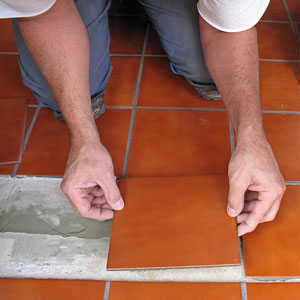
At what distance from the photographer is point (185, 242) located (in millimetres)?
893

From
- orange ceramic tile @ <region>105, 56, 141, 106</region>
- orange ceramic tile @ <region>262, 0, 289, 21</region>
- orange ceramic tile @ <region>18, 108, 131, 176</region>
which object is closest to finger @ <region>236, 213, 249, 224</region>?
orange ceramic tile @ <region>18, 108, 131, 176</region>

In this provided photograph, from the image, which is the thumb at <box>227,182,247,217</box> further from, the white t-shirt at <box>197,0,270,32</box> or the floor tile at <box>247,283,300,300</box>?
the white t-shirt at <box>197,0,270,32</box>

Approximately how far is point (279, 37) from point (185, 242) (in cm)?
133

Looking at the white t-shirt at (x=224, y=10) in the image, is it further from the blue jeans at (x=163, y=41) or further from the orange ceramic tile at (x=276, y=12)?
the orange ceramic tile at (x=276, y=12)

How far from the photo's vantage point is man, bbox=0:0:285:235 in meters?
0.86

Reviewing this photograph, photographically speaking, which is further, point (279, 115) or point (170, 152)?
point (279, 115)

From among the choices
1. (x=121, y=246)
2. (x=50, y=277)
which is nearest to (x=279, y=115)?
(x=121, y=246)

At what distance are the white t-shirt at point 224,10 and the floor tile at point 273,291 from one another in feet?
2.50

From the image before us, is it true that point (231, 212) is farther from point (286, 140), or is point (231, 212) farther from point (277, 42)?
point (277, 42)

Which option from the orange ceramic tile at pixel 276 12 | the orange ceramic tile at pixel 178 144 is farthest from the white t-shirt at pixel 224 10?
the orange ceramic tile at pixel 276 12

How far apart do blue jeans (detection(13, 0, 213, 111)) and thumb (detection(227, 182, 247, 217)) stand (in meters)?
0.66

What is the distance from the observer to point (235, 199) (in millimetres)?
864

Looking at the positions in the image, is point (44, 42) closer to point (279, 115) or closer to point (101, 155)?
point (101, 155)

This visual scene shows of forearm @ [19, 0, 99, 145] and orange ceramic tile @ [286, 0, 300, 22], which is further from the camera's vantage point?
orange ceramic tile @ [286, 0, 300, 22]
